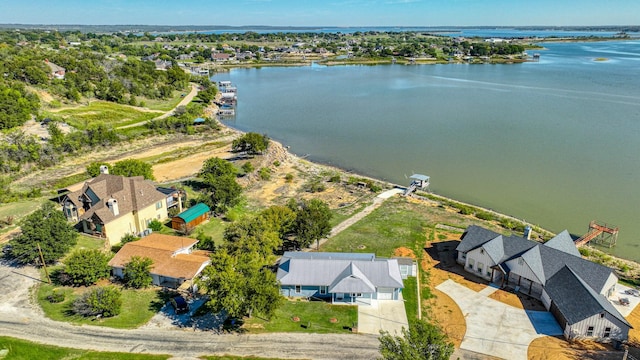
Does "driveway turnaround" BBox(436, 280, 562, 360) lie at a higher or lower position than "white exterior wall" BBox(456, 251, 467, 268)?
lower

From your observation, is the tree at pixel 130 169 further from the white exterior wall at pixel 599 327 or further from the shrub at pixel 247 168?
the white exterior wall at pixel 599 327

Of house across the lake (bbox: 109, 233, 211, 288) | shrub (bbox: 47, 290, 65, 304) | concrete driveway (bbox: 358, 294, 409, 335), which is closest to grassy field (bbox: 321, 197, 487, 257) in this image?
concrete driveway (bbox: 358, 294, 409, 335)

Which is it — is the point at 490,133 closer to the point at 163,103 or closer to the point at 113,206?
the point at 113,206

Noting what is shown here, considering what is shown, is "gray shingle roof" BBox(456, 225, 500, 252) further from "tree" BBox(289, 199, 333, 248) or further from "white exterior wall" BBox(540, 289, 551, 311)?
"tree" BBox(289, 199, 333, 248)

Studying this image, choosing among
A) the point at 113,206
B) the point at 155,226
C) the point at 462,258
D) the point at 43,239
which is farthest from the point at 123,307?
the point at 462,258

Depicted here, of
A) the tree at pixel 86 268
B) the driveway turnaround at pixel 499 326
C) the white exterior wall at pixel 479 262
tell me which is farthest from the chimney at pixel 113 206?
the white exterior wall at pixel 479 262

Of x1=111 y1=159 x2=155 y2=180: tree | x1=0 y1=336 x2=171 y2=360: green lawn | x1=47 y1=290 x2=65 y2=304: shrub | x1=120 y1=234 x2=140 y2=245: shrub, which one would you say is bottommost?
x1=0 y1=336 x2=171 y2=360: green lawn
